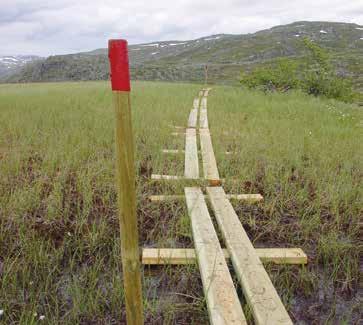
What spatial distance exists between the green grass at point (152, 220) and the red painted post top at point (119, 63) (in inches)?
53.9

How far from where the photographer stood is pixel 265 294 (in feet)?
6.49

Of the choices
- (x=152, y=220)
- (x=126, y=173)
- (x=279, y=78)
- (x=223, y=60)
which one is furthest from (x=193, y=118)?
(x=223, y=60)

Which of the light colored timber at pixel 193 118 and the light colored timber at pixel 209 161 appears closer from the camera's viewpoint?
the light colored timber at pixel 209 161

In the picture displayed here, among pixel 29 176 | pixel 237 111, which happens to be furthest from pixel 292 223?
pixel 237 111

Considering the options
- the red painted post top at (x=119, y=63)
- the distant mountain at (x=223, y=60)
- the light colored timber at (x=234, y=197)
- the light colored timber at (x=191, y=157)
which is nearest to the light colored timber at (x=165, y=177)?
the light colored timber at (x=191, y=157)

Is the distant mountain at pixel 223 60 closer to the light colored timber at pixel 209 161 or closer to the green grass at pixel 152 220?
the light colored timber at pixel 209 161

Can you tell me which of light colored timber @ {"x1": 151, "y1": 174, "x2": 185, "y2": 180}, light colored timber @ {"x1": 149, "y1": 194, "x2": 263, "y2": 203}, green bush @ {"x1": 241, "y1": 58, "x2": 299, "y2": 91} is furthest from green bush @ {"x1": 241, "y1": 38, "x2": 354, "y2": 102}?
light colored timber @ {"x1": 149, "y1": 194, "x2": 263, "y2": 203}

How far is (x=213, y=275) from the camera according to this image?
7.00 ft

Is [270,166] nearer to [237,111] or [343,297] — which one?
[343,297]

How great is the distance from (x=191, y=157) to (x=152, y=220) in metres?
1.95

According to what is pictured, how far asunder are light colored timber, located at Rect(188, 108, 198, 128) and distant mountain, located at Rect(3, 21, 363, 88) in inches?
438

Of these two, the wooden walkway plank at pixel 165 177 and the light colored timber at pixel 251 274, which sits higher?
the wooden walkway plank at pixel 165 177

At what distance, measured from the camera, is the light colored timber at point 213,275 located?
1.80 meters

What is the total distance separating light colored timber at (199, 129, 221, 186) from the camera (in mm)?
3945
